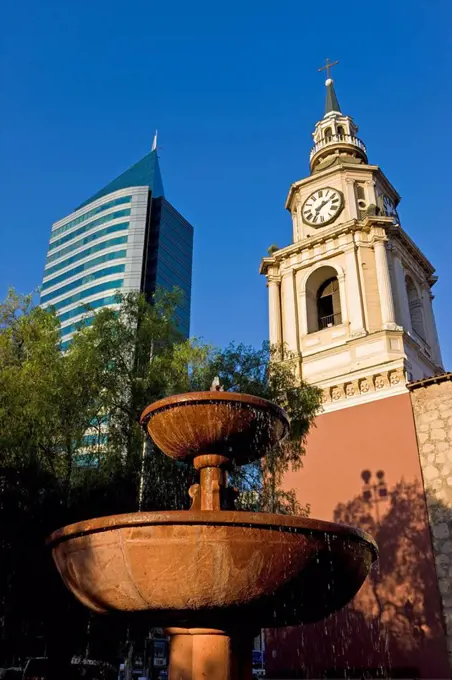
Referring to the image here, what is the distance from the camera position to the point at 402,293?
20656 mm

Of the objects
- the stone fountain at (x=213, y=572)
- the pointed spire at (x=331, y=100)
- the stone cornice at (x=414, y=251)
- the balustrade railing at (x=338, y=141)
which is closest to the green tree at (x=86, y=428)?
the stone fountain at (x=213, y=572)

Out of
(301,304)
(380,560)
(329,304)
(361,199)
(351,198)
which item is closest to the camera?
(380,560)

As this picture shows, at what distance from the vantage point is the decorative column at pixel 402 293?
2000cm

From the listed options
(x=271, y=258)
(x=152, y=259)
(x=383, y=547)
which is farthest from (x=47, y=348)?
(x=152, y=259)

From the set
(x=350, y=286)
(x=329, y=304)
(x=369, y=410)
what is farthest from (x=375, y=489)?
(x=329, y=304)

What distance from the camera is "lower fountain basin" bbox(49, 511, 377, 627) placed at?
483 centimetres

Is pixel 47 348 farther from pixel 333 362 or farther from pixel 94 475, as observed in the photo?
pixel 333 362

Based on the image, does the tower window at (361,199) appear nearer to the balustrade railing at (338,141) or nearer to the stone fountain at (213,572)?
the balustrade railing at (338,141)

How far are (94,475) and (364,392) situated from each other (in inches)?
401

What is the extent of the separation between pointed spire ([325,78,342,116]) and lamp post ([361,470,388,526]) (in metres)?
17.0

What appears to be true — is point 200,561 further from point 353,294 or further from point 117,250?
point 117,250

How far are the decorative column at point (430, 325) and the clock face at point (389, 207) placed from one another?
→ 3.15 metres

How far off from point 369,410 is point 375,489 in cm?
230

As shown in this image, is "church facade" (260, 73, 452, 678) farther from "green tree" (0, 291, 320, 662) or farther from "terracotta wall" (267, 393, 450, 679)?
"green tree" (0, 291, 320, 662)
